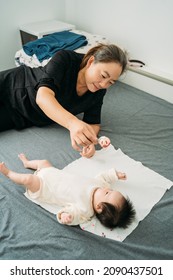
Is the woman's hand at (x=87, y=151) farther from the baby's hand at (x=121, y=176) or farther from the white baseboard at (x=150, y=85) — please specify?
the white baseboard at (x=150, y=85)

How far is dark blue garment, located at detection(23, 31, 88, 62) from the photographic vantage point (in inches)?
74.8

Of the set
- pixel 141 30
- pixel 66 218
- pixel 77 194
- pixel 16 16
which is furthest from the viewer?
pixel 16 16

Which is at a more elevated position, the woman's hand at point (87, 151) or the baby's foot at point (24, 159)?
the woman's hand at point (87, 151)

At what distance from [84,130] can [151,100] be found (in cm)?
114

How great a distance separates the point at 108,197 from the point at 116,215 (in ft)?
0.29

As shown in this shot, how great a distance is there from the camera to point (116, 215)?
966 mm

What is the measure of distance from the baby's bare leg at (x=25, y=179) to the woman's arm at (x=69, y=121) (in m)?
0.25

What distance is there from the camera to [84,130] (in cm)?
90

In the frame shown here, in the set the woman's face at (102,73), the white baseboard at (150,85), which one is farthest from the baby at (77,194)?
the white baseboard at (150,85)

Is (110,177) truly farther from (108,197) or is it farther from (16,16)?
(16,16)

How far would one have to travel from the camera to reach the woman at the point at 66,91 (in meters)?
1.03

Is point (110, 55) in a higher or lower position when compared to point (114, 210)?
higher

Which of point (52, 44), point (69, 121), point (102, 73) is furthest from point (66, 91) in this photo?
point (52, 44)
